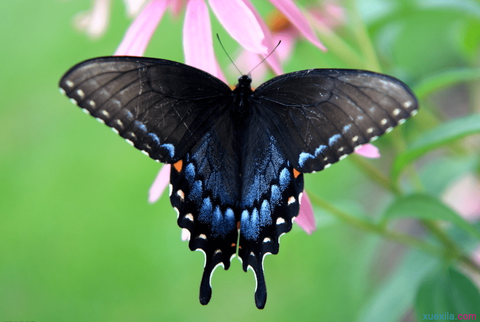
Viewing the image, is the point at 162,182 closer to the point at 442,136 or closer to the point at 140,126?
the point at 140,126

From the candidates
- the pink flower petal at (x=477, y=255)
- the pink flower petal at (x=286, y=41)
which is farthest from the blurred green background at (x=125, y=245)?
the pink flower petal at (x=477, y=255)

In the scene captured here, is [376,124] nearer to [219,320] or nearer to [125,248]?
[219,320]

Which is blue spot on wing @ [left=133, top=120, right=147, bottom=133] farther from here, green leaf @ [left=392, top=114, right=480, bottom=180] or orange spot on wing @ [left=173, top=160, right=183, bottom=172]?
green leaf @ [left=392, top=114, right=480, bottom=180]

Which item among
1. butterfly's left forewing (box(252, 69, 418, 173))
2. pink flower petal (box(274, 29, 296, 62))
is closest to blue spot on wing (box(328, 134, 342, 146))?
butterfly's left forewing (box(252, 69, 418, 173))

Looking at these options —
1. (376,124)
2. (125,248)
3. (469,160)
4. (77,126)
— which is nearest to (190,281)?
(125,248)

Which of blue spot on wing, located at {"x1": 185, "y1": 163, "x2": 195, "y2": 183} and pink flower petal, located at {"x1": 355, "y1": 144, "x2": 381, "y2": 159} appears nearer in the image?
pink flower petal, located at {"x1": 355, "y1": 144, "x2": 381, "y2": 159}

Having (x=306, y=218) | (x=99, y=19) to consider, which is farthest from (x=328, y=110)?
(x=99, y=19)
